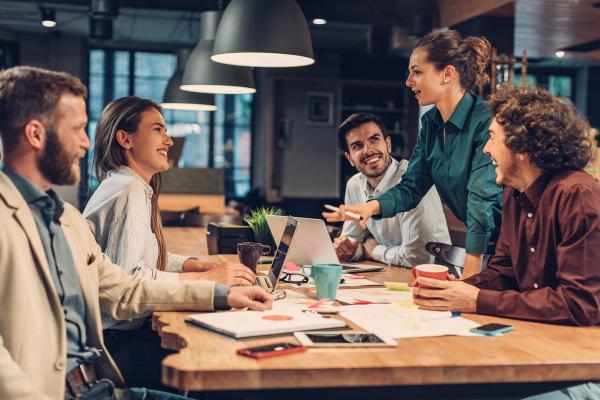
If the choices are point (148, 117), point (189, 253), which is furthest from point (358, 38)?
point (148, 117)

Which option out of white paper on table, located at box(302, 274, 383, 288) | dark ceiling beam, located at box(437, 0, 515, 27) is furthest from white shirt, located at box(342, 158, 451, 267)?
dark ceiling beam, located at box(437, 0, 515, 27)

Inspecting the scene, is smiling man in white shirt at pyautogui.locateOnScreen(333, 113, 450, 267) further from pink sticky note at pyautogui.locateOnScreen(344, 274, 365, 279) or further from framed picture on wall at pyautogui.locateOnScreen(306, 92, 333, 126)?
framed picture on wall at pyautogui.locateOnScreen(306, 92, 333, 126)

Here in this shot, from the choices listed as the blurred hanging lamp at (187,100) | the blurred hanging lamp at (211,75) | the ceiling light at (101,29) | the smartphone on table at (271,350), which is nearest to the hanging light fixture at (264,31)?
the blurred hanging lamp at (211,75)

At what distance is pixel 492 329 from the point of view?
193 centimetres

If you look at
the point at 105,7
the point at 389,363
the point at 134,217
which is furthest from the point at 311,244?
the point at 105,7

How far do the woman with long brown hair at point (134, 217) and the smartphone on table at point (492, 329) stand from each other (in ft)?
2.53

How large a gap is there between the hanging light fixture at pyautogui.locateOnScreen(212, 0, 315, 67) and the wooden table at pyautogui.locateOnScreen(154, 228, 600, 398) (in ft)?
6.01

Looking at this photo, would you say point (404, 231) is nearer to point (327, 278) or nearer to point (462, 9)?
point (327, 278)

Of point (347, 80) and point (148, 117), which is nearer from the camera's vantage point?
point (148, 117)

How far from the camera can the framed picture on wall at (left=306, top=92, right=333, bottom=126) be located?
45.4 feet

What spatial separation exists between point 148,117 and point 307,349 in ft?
4.85

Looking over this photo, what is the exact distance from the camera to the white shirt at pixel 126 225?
2.47 meters

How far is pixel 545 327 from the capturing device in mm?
2025

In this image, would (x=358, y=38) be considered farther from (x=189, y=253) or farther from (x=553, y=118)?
(x=553, y=118)
